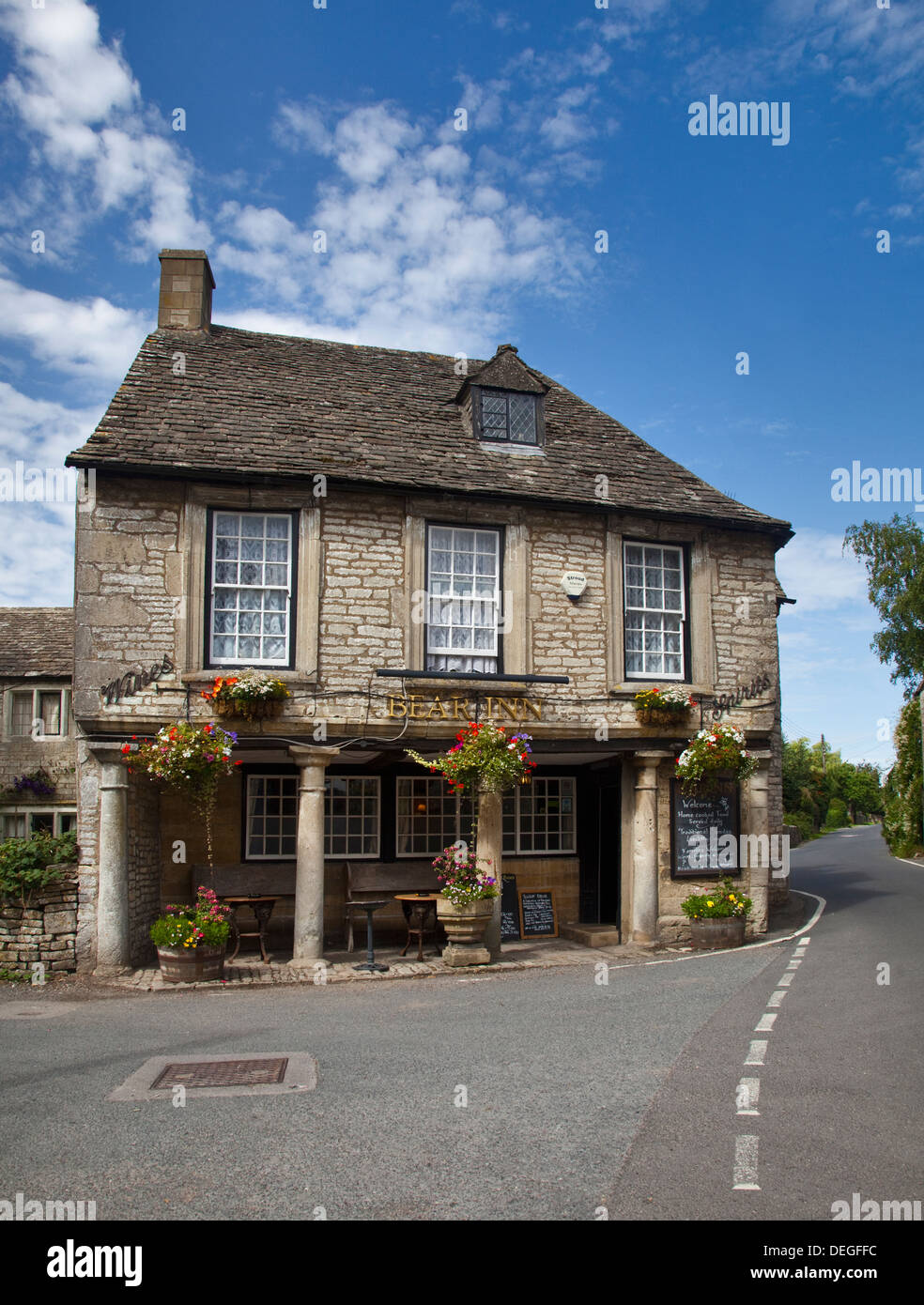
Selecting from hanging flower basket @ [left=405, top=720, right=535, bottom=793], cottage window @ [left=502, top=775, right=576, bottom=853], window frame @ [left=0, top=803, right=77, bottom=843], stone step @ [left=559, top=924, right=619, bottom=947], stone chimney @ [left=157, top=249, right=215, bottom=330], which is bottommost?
stone step @ [left=559, top=924, right=619, bottom=947]

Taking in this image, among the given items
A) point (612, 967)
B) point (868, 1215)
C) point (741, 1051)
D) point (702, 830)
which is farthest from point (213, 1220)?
point (702, 830)

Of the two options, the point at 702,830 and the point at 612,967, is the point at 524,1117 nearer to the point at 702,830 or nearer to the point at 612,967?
the point at 612,967

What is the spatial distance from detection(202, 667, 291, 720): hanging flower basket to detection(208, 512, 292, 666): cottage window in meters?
0.57

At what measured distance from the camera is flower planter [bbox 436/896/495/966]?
13.1 metres

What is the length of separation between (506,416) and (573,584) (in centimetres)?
304

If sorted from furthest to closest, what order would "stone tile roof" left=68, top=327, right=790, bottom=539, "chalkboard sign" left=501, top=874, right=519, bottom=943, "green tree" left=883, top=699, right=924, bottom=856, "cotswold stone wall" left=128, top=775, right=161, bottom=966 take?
1. "green tree" left=883, top=699, right=924, bottom=856
2. "chalkboard sign" left=501, top=874, right=519, bottom=943
3. "stone tile roof" left=68, top=327, right=790, bottom=539
4. "cotswold stone wall" left=128, top=775, right=161, bottom=966

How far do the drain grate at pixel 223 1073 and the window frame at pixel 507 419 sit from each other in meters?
10.1

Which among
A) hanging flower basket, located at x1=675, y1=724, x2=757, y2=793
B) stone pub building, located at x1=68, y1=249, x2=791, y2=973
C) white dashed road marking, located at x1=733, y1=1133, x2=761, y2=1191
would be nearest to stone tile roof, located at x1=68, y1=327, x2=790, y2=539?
stone pub building, located at x1=68, y1=249, x2=791, y2=973

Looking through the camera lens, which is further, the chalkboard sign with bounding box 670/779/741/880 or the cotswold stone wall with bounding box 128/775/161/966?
the chalkboard sign with bounding box 670/779/741/880

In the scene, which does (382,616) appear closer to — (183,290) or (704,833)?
(704,833)

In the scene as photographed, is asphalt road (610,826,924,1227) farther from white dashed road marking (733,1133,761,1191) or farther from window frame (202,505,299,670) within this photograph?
window frame (202,505,299,670)

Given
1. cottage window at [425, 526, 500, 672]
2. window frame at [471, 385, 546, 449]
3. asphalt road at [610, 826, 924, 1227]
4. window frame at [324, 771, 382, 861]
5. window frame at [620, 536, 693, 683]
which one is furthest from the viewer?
window frame at [324, 771, 382, 861]

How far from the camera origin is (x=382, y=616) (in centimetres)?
1377

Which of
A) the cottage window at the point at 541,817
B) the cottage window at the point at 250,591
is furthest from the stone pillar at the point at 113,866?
the cottage window at the point at 541,817
